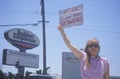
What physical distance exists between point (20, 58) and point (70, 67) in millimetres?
7079

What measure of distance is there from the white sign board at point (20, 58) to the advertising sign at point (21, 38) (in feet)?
3.90

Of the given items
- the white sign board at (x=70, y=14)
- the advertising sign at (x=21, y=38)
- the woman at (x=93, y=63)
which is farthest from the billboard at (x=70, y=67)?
the woman at (x=93, y=63)

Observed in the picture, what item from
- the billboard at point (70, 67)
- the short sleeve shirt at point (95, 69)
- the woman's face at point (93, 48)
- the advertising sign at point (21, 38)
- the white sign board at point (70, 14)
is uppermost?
the advertising sign at point (21, 38)

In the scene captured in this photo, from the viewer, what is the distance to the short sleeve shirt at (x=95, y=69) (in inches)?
158

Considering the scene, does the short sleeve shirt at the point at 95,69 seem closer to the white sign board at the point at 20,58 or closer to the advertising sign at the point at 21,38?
the advertising sign at the point at 21,38

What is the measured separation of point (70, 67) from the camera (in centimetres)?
4194

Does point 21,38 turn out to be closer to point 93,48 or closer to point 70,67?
point 70,67

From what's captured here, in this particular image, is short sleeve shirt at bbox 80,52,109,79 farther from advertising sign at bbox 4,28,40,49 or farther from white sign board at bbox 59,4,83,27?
advertising sign at bbox 4,28,40,49

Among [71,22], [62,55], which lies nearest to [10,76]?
[62,55]

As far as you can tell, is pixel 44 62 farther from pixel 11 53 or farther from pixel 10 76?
pixel 11 53

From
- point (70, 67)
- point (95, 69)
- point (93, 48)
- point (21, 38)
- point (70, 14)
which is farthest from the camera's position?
point (70, 67)

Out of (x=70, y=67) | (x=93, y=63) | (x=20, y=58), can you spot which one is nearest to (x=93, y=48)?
(x=93, y=63)

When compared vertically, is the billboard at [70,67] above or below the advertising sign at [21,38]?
below

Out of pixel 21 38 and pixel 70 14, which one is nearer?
pixel 70 14
